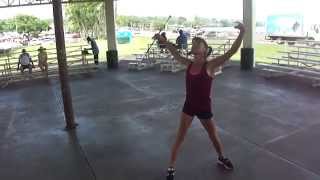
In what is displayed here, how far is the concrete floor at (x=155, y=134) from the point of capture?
6258mm

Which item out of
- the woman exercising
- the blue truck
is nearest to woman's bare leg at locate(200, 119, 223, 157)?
the woman exercising

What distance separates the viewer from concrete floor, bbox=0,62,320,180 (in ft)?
20.5

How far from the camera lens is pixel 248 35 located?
52.1ft

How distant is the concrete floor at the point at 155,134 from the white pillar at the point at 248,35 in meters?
2.27

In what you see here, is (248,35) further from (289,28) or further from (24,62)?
(289,28)

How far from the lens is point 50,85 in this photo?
51.9ft

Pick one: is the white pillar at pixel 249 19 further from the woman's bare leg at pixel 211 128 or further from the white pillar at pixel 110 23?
the woman's bare leg at pixel 211 128

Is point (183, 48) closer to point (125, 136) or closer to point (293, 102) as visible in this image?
point (293, 102)

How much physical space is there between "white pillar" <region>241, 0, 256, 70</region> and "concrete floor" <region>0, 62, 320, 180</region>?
2.27 meters

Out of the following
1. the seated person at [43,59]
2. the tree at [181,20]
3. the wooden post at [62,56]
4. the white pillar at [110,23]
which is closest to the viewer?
the wooden post at [62,56]

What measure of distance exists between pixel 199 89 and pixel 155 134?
2.89 m

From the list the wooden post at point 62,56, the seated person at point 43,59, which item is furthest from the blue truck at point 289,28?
the wooden post at point 62,56

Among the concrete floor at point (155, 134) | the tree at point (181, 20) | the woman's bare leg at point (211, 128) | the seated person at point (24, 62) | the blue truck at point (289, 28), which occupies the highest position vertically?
the tree at point (181, 20)

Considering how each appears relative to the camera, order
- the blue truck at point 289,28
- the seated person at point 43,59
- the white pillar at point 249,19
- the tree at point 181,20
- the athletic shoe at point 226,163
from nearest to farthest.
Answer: the athletic shoe at point 226,163 → the white pillar at point 249,19 → the seated person at point 43,59 → the blue truck at point 289,28 → the tree at point 181,20
